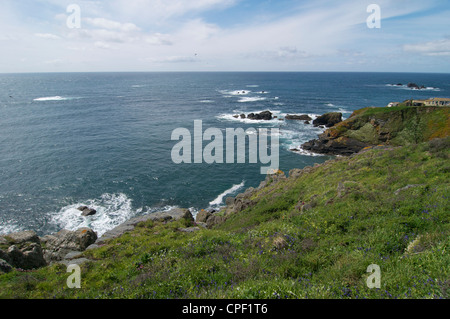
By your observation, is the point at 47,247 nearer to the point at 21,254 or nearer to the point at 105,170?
the point at 21,254

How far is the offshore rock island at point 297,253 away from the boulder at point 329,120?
175 ft

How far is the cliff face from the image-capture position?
48.8m

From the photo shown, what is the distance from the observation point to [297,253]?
8.75 m

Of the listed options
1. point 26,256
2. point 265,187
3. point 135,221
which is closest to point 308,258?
point 26,256

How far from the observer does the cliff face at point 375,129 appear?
48781mm

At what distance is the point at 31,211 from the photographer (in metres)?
29.2

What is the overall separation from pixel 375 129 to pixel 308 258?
55.3 metres

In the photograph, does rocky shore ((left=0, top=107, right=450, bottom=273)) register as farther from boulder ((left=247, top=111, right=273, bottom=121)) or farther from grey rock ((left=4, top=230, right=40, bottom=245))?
boulder ((left=247, top=111, right=273, bottom=121))

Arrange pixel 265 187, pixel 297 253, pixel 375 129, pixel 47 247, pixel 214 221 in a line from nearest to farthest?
pixel 297 253
pixel 47 247
pixel 214 221
pixel 265 187
pixel 375 129

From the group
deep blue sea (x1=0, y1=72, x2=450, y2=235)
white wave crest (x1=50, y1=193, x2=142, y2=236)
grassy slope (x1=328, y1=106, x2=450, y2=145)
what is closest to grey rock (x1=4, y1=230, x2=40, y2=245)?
white wave crest (x1=50, y1=193, x2=142, y2=236)

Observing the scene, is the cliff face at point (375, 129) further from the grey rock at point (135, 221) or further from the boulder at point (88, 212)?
the boulder at point (88, 212)

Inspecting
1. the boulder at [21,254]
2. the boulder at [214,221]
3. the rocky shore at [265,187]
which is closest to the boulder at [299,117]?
the rocky shore at [265,187]
